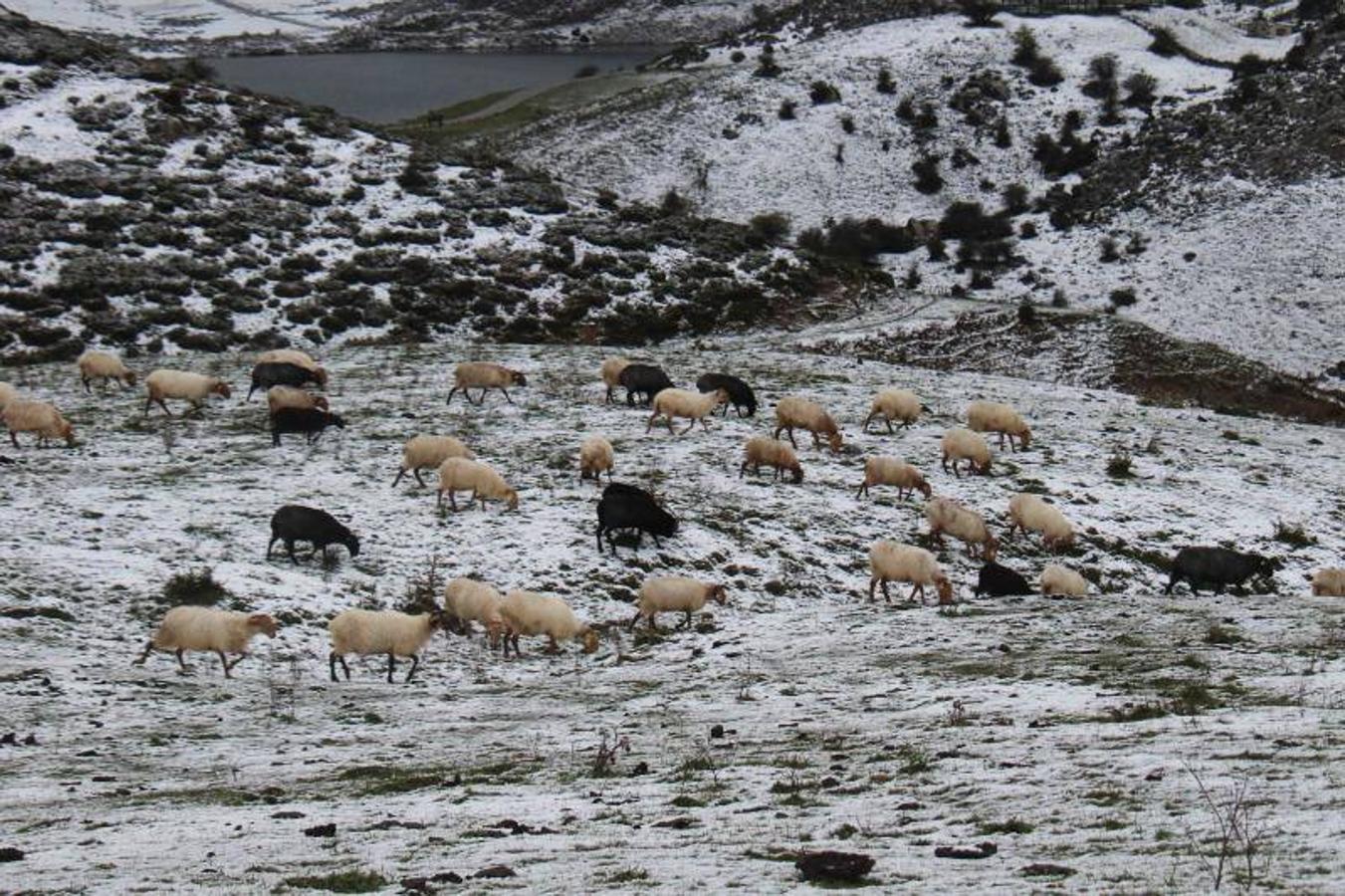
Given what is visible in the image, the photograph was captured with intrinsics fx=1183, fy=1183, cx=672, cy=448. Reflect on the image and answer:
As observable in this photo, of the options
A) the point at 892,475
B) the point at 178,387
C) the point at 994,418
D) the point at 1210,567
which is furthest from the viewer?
the point at 994,418

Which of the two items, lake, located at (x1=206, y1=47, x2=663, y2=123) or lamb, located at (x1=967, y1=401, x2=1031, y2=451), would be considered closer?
lamb, located at (x1=967, y1=401, x2=1031, y2=451)

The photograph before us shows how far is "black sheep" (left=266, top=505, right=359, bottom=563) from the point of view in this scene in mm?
18812

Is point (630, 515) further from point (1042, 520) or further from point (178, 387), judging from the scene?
point (178, 387)

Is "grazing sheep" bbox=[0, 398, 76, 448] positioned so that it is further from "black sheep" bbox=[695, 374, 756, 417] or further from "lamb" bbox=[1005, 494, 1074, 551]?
"lamb" bbox=[1005, 494, 1074, 551]

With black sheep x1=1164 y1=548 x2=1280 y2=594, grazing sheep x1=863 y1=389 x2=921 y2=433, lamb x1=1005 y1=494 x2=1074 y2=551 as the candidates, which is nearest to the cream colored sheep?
lamb x1=1005 y1=494 x2=1074 y2=551

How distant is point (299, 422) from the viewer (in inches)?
976

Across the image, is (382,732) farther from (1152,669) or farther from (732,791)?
(1152,669)

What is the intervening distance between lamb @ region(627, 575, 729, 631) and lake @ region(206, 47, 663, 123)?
8986cm

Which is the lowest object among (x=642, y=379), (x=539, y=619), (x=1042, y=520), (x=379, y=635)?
(x=1042, y=520)

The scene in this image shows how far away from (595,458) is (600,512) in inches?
119

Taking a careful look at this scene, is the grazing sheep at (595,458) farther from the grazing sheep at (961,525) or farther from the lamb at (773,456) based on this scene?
the grazing sheep at (961,525)

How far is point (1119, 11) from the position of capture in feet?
324

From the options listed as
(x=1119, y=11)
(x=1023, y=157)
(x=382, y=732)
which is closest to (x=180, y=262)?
(x=382, y=732)

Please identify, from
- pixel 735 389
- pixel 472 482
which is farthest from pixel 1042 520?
pixel 472 482
